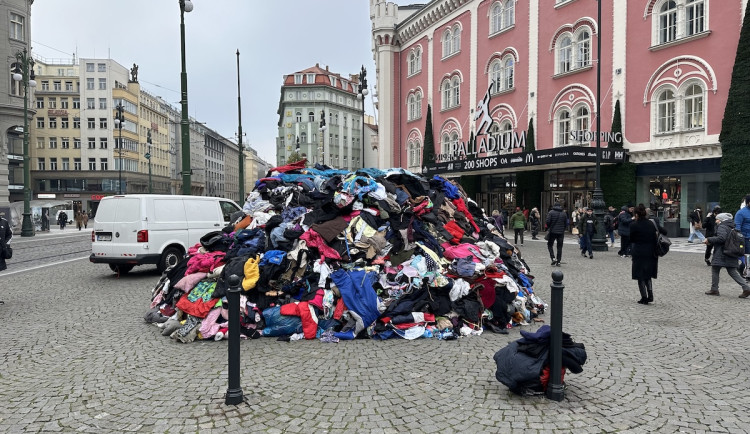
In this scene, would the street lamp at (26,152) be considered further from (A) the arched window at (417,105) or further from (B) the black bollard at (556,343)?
(B) the black bollard at (556,343)

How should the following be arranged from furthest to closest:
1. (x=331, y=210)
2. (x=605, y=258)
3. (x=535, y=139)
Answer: (x=535, y=139), (x=605, y=258), (x=331, y=210)

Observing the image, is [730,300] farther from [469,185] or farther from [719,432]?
[469,185]

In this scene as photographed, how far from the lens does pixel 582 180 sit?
2647 centimetres

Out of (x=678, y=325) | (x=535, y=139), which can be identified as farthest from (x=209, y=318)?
(x=535, y=139)

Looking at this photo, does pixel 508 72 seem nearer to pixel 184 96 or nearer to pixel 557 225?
pixel 557 225

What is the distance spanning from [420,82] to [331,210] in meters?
37.0

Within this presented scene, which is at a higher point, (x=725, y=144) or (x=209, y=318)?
(x=725, y=144)

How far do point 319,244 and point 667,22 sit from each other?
24.1 metres

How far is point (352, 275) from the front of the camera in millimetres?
6570

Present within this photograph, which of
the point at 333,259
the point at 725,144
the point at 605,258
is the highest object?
the point at 725,144

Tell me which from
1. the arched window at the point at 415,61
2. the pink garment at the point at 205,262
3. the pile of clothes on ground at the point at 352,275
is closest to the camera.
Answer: the pile of clothes on ground at the point at 352,275

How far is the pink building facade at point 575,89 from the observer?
20984 mm

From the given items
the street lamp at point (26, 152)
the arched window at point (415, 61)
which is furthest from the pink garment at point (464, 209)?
the arched window at point (415, 61)

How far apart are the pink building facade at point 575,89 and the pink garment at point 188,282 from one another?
19.1 metres
